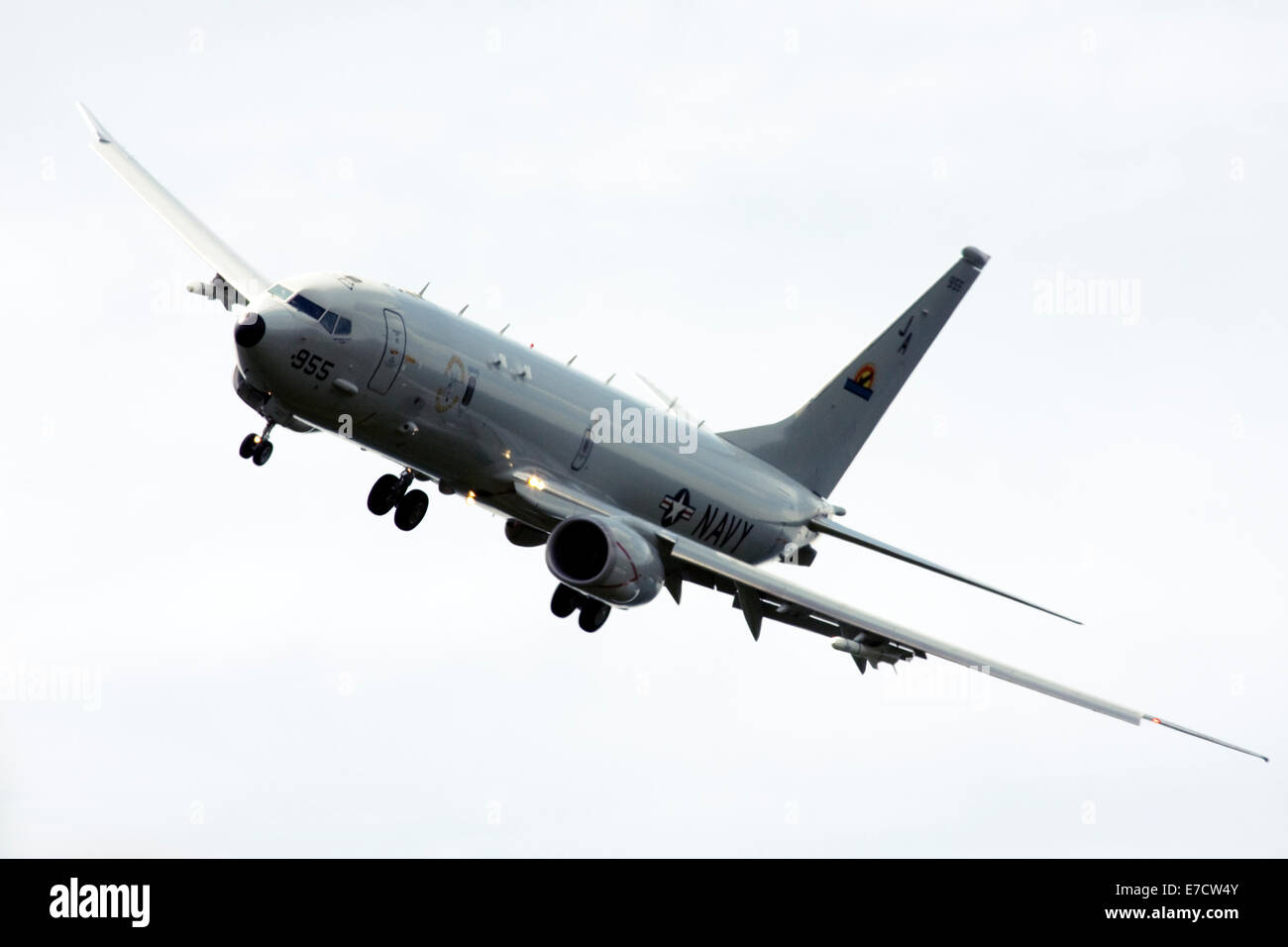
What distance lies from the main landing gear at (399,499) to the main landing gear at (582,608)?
4.22m

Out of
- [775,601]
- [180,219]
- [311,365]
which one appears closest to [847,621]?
[775,601]

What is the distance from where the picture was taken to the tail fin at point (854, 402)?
5534 centimetres

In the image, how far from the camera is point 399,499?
46.2 m

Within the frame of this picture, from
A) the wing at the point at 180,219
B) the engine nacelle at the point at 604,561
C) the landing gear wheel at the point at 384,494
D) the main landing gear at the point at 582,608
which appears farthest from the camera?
the wing at the point at 180,219

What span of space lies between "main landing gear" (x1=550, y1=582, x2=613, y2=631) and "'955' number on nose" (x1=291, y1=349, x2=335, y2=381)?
971cm

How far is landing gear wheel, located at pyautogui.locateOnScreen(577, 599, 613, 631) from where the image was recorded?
48.1 metres

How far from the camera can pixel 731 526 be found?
168 ft

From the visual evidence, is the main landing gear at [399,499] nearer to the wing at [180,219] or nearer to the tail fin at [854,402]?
the wing at [180,219]

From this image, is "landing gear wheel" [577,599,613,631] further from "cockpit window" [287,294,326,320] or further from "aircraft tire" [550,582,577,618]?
"cockpit window" [287,294,326,320]

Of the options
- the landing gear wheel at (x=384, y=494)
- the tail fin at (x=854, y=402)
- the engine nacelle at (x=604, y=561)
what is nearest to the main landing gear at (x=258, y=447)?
the landing gear wheel at (x=384, y=494)

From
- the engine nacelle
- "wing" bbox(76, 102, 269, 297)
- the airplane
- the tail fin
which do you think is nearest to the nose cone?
the airplane

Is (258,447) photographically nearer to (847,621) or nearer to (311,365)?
(311,365)
